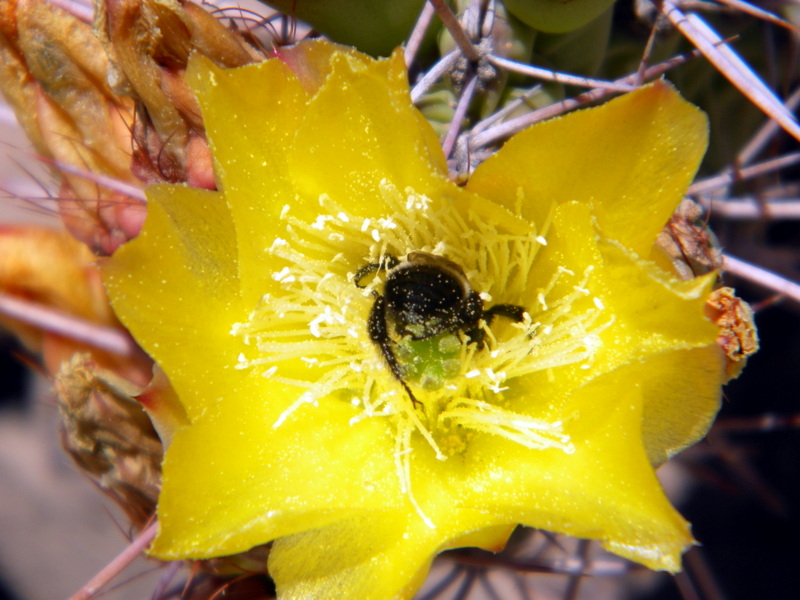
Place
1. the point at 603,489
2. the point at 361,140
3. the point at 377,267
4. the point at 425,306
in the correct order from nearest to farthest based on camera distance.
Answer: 1. the point at 603,489
2. the point at 361,140
3. the point at 425,306
4. the point at 377,267

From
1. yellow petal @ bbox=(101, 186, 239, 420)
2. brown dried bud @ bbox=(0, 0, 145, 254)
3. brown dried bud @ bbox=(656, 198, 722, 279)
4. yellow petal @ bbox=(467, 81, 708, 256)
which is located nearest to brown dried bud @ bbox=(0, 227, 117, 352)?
brown dried bud @ bbox=(0, 0, 145, 254)

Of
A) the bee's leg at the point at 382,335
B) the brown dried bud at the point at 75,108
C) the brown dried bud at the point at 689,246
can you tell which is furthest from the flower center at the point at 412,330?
the brown dried bud at the point at 75,108

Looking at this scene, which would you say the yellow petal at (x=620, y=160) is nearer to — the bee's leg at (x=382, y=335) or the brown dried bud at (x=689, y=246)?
the brown dried bud at (x=689, y=246)

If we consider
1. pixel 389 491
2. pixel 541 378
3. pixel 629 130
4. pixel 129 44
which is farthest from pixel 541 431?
pixel 129 44

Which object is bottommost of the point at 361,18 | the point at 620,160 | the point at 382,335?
the point at 382,335

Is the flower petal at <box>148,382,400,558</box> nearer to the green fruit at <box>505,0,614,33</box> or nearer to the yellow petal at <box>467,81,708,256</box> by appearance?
the yellow petal at <box>467,81,708,256</box>

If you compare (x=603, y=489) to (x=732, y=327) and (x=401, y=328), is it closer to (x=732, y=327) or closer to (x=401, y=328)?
(x=732, y=327)

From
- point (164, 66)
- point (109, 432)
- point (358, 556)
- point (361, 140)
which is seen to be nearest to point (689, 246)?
point (361, 140)

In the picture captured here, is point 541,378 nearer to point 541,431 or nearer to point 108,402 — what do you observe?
point 541,431
